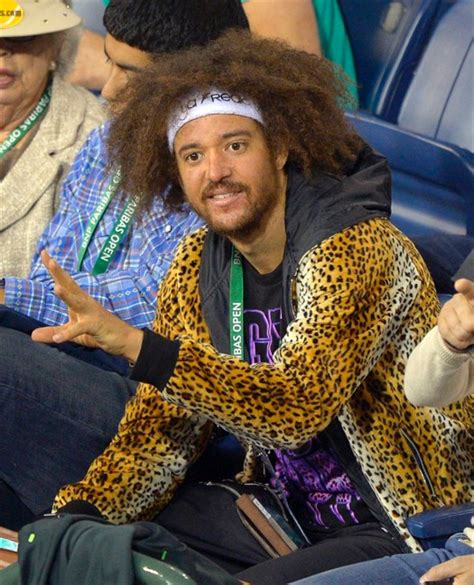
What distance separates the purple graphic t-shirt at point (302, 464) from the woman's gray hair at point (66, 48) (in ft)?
5.17

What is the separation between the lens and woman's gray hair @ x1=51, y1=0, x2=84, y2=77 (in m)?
4.39

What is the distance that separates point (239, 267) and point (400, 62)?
240 cm

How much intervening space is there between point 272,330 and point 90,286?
2.58 ft

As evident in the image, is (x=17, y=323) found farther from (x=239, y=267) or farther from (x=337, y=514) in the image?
(x=337, y=514)

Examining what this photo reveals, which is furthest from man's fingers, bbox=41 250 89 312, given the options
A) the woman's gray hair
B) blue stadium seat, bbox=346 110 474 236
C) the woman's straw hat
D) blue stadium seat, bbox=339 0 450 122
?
blue stadium seat, bbox=339 0 450 122

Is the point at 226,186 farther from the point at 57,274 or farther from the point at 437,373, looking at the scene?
the point at 437,373

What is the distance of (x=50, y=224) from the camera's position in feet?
13.4

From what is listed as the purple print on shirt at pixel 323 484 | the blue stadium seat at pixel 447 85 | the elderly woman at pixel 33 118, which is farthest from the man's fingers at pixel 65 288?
the blue stadium seat at pixel 447 85

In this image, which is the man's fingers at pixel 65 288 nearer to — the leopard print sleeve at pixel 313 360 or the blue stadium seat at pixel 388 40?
the leopard print sleeve at pixel 313 360

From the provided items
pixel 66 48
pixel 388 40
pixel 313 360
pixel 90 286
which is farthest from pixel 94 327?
pixel 388 40

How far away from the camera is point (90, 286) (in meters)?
3.67

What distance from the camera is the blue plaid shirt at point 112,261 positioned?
3.64m

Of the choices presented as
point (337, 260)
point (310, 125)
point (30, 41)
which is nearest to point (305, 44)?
point (30, 41)

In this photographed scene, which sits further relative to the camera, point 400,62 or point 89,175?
point 400,62
